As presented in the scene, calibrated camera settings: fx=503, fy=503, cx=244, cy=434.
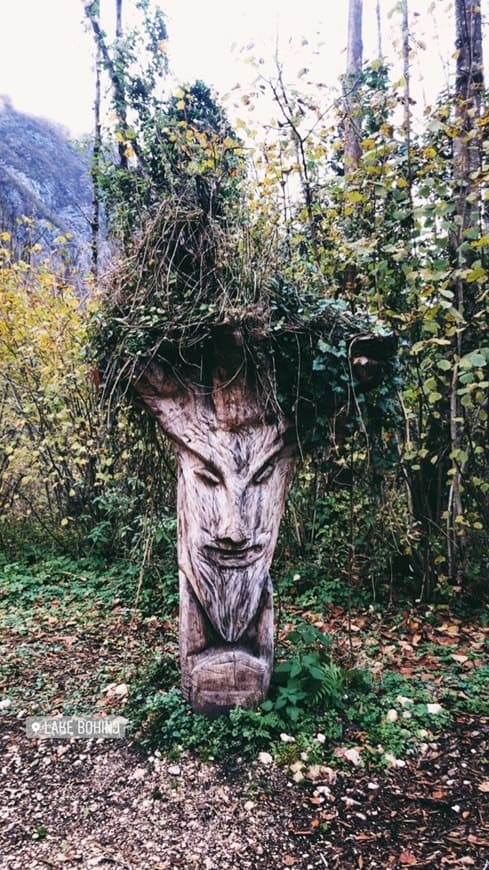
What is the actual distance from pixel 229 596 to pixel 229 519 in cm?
44

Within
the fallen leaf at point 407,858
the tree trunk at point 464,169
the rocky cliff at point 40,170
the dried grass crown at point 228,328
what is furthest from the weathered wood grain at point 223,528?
the rocky cliff at point 40,170

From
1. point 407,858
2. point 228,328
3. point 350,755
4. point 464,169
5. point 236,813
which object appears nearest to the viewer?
point 407,858

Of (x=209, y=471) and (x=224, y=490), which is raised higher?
(x=209, y=471)

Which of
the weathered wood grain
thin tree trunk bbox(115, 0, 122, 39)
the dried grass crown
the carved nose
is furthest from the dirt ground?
thin tree trunk bbox(115, 0, 122, 39)

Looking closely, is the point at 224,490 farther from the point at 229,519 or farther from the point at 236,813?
the point at 236,813

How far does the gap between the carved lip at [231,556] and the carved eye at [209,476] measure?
37 centimetres

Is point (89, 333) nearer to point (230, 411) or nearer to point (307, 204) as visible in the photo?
point (230, 411)

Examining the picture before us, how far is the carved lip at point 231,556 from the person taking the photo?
2.92 meters

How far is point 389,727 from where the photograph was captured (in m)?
2.87

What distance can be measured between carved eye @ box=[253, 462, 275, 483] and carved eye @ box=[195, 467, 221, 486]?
23 cm

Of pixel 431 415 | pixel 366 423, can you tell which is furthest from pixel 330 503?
pixel 366 423

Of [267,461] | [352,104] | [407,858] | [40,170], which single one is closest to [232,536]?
[267,461]

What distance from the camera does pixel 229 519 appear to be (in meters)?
2.91

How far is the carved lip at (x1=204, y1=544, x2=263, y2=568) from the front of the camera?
2920 millimetres
